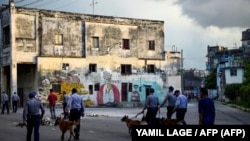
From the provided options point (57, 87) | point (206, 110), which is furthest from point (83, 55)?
point (206, 110)

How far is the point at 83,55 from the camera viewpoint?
48906 mm

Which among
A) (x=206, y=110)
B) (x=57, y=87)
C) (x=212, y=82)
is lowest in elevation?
(x=212, y=82)

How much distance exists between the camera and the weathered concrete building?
45000mm

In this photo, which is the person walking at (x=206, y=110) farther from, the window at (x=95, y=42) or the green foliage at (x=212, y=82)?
the green foliage at (x=212, y=82)

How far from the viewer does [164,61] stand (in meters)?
54.5

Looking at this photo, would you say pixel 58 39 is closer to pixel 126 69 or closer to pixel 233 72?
pixel 126 69

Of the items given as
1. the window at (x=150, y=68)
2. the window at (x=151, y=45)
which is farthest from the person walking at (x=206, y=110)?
the window at (x=151, y=45)

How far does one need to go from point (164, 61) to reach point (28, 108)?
41.5m

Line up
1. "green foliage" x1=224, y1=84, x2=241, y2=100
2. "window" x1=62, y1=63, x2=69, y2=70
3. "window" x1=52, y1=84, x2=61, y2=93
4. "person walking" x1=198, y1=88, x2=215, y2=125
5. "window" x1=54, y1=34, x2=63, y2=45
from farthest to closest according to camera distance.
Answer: "green foliage" x1=224, y1=84, x2=241, y2=100 < "window" x1=62, y1=63, x2=69, y2=70 < "window" x1=54, y1=34, x2=63, y2=45 < "window" x1=52, y1=84, x2=61, y2=93 < "person walking" x1=198, y1=88, x2=215, y2=125

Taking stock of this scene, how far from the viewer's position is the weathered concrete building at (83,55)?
148ft

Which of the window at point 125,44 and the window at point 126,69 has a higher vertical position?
the window at point 125,44

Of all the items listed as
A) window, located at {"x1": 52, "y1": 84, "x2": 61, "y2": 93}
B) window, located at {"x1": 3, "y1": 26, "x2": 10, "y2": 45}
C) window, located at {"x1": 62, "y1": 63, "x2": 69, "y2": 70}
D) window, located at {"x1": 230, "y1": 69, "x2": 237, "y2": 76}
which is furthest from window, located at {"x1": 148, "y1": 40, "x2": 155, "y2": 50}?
window, located at {"x1": 230, "y1": 69, "x2": 237, "y2": 76}

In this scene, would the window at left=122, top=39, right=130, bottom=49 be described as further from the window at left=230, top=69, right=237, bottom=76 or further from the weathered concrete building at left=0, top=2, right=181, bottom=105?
the window at left=230, top=69, right=237, bottom=76

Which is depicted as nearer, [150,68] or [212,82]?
[150,68]
